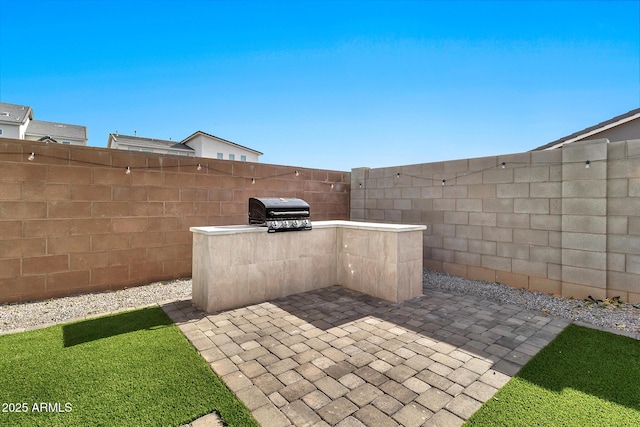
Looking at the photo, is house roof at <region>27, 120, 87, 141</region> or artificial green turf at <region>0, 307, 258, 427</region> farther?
house roof at <region>27, 120, 87, 141</region>

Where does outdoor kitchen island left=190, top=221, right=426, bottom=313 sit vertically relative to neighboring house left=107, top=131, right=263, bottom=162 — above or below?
below

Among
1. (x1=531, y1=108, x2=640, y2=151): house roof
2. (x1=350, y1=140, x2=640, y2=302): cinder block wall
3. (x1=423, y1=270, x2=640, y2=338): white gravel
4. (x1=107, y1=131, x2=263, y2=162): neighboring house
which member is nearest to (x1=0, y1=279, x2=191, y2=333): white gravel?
(x1=423, y1=270, x2=640, y2=338): white gravel

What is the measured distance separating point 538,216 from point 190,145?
26.4 metres

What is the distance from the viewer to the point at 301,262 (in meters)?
5.13

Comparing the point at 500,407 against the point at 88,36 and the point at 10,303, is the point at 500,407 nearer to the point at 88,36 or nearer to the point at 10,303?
the point at 10,303

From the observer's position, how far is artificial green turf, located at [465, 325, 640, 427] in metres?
2.03

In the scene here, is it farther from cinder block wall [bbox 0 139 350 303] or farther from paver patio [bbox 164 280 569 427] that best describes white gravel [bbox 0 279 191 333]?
paver patio [bbox 164 280 569 427]

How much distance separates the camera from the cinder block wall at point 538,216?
14.4 ft

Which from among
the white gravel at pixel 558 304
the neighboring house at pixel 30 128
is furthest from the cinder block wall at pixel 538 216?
the neighboring house at pixel 30 128

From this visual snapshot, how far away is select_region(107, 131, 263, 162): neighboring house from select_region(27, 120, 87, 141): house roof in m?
3.67

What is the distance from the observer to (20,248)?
442cm

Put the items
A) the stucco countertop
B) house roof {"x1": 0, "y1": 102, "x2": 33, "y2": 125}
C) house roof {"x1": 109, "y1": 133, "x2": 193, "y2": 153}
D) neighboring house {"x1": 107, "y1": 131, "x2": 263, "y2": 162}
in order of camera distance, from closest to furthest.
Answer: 1. the stucco countertop
2. house roof {"x1": 0, "y1": 102, "x2": 33, "y2": 125}
3. house roof {"x1": 109, "y1": 133, "x2": 193, "y2": 153}
4. neighboring house {"x1": 107, "y1": 131, "x2": 263, "y2": 162}

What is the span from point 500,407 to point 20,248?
21.7 feet

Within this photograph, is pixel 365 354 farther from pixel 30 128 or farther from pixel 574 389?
pixel 30 128
